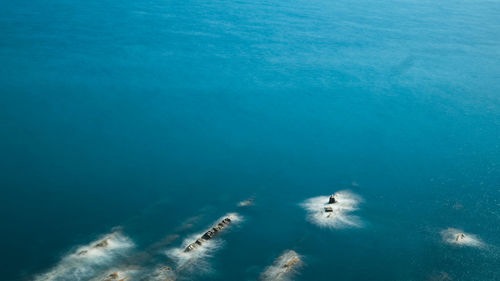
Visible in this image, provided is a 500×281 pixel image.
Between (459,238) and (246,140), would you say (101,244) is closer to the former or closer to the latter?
(246,140)

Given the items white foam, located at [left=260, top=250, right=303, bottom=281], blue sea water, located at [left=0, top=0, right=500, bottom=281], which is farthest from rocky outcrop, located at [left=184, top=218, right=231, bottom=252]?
white foam, located at [left=260, top=250, right=303, bottom=281]

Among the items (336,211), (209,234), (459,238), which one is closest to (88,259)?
(209,234)

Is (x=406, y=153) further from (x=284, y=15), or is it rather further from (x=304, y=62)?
(x=284, y=15)

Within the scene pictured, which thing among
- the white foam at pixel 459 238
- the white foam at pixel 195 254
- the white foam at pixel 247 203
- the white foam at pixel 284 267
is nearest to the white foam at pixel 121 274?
the white foam at pixel 195 254

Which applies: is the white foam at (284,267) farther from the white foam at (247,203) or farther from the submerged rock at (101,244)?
the submerged rock at (101,244)

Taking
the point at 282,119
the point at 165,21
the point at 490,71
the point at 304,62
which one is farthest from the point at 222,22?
the point at 490,71
